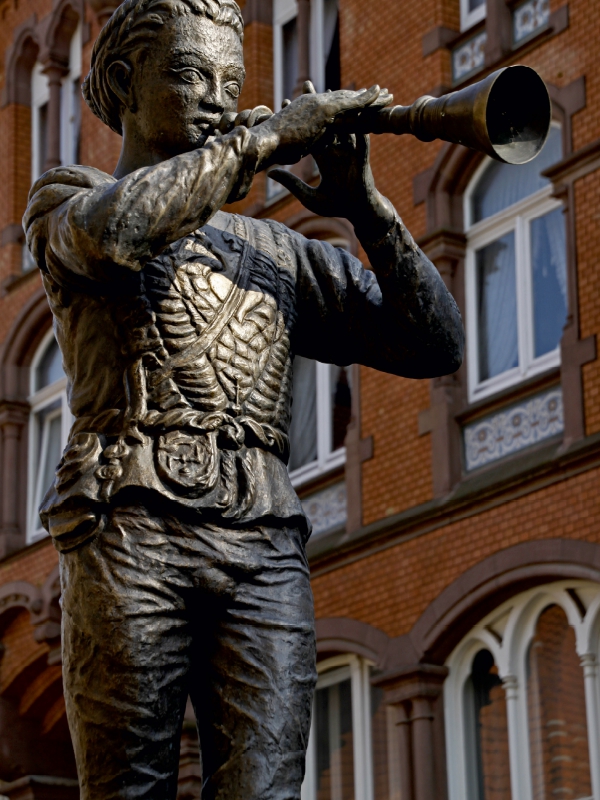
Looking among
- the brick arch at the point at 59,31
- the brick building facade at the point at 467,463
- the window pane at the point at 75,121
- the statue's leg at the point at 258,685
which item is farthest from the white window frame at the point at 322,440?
the statue's leg at the point at 258,685

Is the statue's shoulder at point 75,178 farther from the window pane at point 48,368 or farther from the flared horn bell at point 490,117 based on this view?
the window pane at point 48,368

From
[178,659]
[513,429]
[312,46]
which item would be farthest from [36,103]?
→ [178,659]

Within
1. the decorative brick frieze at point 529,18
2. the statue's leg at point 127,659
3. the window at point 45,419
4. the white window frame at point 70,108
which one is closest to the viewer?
the statue's leg at point 127,659

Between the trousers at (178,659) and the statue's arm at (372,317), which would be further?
the statue's arm at (372,317)

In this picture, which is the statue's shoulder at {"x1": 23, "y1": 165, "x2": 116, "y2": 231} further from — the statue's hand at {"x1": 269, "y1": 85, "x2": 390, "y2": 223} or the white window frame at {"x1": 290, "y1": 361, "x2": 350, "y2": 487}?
the white window frame at {"x1": 290, "y1": 361, "x2": 350, "y2": 487}

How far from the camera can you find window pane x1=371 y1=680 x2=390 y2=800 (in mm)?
15109

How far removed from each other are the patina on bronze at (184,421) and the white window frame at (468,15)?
12150mm

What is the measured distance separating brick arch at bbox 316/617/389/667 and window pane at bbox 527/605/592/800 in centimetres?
153

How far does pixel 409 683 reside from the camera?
14.6 metres

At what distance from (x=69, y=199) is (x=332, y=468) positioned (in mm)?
12528

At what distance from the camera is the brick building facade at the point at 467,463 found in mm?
13562

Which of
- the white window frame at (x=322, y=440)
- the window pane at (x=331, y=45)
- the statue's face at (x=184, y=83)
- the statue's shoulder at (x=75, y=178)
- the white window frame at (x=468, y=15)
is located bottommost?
the statue's shoulder at (x=75, y=178)

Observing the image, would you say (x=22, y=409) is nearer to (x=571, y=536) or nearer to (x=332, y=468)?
(x=332, y=468)

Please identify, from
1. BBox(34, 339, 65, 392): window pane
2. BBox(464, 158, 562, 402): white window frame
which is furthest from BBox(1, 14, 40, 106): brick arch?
BBox(464, 158, 562, 402): white window frame
